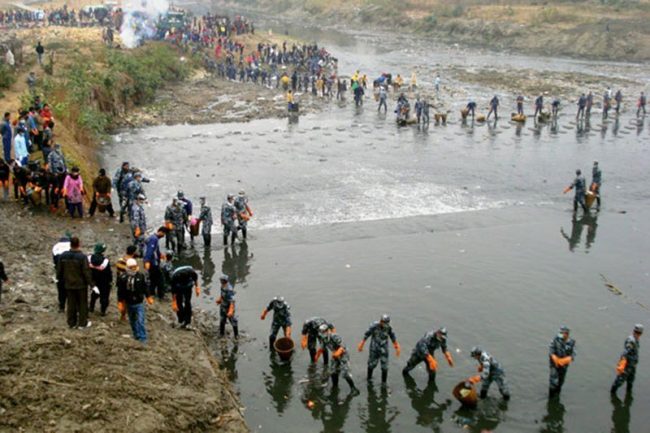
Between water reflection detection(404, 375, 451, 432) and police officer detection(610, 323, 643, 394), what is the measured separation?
3.00 meters

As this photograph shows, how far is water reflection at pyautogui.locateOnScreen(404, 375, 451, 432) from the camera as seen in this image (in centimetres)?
1158

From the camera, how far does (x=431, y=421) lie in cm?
1159

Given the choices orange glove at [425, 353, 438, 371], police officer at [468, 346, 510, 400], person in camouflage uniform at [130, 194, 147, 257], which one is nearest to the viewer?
police officer at [468, 346, 510, 400]

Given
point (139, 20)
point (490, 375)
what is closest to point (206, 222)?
point (490, 375)

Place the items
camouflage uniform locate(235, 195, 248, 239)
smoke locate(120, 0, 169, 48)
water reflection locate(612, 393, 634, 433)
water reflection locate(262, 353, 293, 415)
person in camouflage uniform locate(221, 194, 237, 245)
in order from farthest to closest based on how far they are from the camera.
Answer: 1. smoke locate(120, 0, 169, 48)
2. camouflage uniform locate(235, 195, 248, 239)
3. person in camouflage uniform locate(221, 194, 237, 245)
4. water reflection locate(262, 353, 293, 415)
5. water reflection locate(612, 393, 634, 433)

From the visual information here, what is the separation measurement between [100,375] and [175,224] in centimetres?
807

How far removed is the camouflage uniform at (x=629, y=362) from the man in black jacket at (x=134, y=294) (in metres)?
8.22

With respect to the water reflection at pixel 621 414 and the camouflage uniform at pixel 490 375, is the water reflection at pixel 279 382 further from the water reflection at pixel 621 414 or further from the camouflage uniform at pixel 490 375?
the water reflection at pixel 621 414

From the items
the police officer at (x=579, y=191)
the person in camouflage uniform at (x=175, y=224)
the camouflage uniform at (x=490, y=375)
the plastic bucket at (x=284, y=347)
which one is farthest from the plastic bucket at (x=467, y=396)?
the police officer at (x=579, y=191)

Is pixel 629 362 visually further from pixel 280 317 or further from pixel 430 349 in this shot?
pixel 280 317

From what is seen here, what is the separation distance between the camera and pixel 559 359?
39.5ft

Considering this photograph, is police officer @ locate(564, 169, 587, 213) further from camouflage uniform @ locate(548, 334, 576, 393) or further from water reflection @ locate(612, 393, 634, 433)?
camouflage uniform @ locate(548, 334, 576, 393)

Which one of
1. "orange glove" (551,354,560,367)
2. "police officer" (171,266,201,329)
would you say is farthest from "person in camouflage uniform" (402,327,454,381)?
"police officer" (171,266,201,329)

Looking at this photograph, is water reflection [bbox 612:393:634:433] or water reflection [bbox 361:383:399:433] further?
water reflection [bbox 612:393:634:433]
